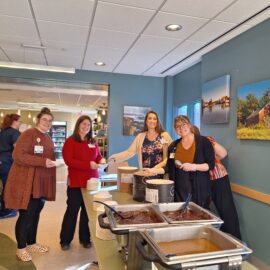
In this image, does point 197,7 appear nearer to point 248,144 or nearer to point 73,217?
point 248,144

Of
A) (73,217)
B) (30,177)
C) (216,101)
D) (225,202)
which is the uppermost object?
(216,101)

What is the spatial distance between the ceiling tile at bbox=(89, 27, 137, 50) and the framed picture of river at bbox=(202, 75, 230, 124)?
111 cm

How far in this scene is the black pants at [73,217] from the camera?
2.75m

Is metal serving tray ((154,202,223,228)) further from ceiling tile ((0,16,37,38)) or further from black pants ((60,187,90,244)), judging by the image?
ceiling tile ((0,16,37,38))

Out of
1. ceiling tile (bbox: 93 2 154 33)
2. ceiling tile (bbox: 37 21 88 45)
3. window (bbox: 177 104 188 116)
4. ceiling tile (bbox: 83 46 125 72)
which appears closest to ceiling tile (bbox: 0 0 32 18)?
ceiling tile (bbox: 37 21 88 45)

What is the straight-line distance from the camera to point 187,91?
14.3 feet

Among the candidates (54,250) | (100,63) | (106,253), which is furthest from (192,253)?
(100,63)

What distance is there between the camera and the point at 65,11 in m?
2.27

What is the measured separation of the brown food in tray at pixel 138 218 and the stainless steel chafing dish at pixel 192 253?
130 millimetres

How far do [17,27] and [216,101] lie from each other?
233 centimetres

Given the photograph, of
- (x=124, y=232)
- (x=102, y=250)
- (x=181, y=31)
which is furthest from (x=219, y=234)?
(x=181, y=31)

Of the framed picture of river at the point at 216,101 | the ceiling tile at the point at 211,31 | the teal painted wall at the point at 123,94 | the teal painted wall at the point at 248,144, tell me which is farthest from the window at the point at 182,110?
the ceiling tile at the point at 211,31

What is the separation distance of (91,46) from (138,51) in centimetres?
60

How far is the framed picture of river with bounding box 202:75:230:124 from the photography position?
296 centimetres
